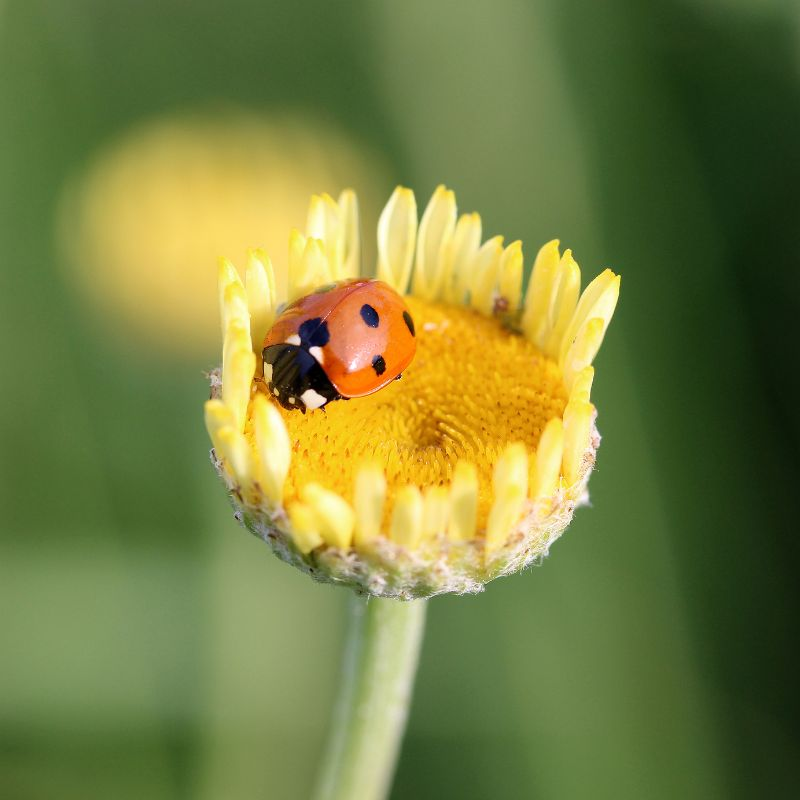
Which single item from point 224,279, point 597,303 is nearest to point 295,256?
point 224,279

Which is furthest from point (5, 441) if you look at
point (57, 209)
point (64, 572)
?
point (57, 209)

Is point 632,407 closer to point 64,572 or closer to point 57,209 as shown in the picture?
point 64,572

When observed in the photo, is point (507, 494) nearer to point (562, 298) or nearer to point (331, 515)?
point (331, 515)

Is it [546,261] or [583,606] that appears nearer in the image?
[546,261]

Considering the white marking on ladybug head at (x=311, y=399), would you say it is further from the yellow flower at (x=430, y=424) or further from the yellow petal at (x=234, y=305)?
the yellow petal at (x=234, y=305)

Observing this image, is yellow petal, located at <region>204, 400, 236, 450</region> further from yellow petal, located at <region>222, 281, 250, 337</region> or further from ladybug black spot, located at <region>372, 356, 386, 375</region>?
ladybug black spot, located at <region>372, 356, 386, 375</region>

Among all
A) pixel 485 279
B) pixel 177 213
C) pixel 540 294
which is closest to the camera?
pixel 540 294
